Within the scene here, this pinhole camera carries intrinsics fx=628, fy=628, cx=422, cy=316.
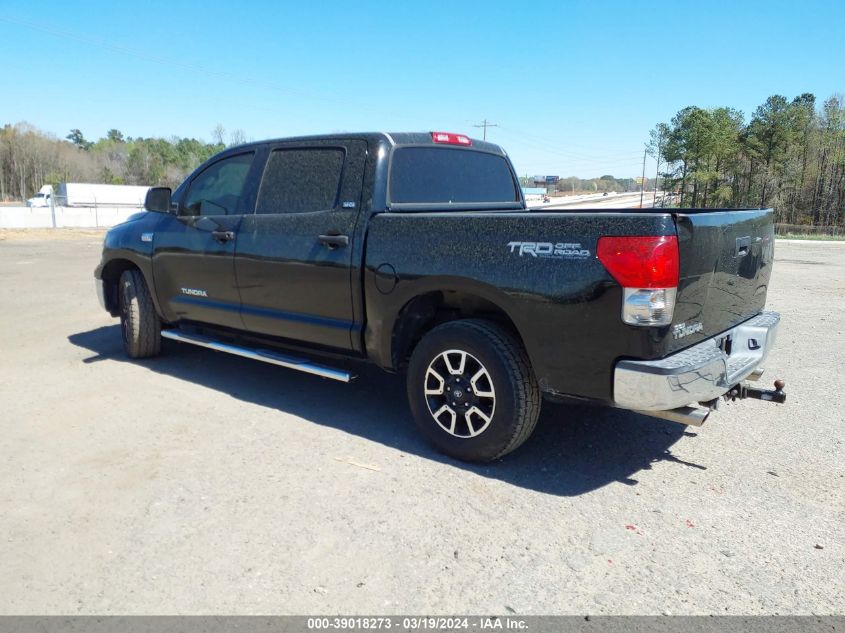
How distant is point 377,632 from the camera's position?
2381 mm

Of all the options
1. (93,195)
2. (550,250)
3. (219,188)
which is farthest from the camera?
(93,195)

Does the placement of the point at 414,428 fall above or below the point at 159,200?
below

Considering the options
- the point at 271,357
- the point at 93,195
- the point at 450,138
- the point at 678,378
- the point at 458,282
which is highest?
the point at 93,195

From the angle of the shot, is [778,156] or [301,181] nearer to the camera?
[301,181]

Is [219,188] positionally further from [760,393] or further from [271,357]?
[760,393]

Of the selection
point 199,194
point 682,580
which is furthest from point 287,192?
point 682,580

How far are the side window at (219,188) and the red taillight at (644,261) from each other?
3201 mm

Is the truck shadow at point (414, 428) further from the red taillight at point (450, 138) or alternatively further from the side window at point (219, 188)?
the red taillight at point (450, 138)

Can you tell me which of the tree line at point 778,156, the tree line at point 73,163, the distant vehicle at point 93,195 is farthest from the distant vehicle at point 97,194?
the tree line at point 778,156

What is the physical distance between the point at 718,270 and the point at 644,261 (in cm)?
74

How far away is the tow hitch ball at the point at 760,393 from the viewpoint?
378 centimetres

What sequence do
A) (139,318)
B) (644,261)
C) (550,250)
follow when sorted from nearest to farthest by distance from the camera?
(644,261)
(550,250)
(139,318)

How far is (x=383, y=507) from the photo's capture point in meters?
3.32

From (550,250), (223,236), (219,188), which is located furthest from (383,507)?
(219,188)
